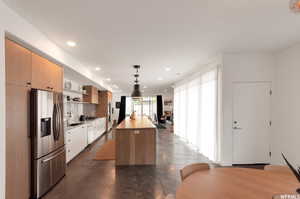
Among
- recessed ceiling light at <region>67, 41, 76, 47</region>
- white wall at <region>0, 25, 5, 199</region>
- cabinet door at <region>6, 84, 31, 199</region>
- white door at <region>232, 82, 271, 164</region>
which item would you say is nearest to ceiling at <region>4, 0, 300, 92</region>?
recessed ceiling light at <region>67, 41, 76, 47</region>

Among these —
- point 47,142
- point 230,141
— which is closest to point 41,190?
point 47,142

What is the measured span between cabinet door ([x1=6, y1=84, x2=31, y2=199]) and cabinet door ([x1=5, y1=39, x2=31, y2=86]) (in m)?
0.11

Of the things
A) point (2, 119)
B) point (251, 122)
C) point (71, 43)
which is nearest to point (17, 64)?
point (2, 119)

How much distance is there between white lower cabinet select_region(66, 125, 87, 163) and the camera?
13.9 ft

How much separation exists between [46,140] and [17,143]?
0.50 meters

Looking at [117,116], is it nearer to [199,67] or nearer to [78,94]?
[78,94]

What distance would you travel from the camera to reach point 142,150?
431cm

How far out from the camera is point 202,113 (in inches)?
206

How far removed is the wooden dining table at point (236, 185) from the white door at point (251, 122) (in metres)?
2.40

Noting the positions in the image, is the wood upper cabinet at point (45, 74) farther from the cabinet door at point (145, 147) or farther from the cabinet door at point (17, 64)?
the cabinet door at point (145, 147)

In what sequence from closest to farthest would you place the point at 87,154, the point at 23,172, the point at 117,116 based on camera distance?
the point at 23,172
the point at 87,154
the point at 117,116

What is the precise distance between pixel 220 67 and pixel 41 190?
15.0 ft

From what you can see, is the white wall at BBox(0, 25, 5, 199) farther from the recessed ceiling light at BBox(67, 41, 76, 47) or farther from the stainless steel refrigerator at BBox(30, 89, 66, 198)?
the recessed ceiling light at BBox(67, 41, 76, 47)

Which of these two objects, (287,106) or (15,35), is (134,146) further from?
(287,106)
